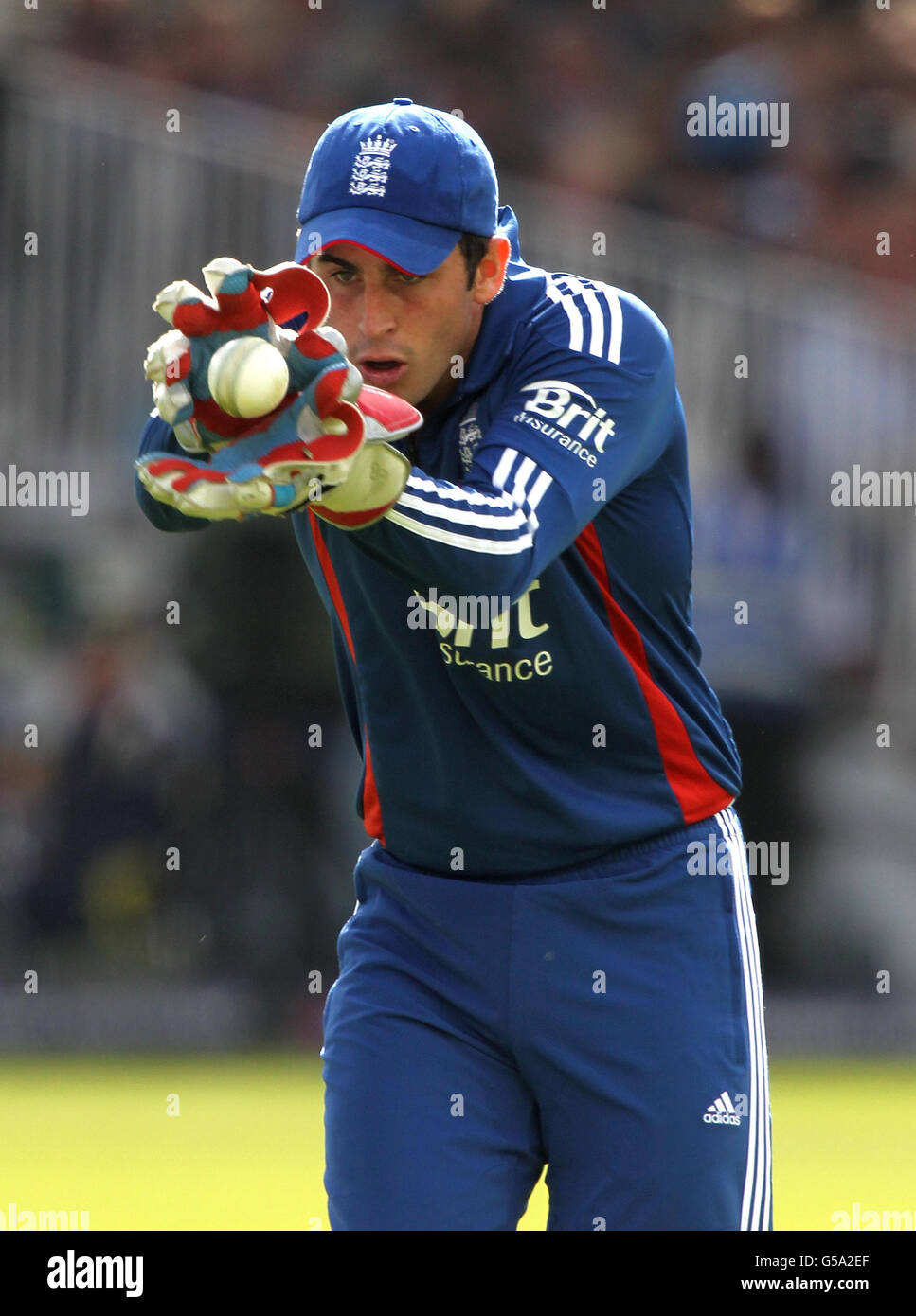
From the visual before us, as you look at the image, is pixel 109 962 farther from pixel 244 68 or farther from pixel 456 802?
pixel 456 802

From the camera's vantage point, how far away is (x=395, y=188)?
2420 mm

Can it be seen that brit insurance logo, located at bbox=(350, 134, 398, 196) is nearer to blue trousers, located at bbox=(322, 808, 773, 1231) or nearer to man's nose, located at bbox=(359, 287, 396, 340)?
man's nose, located at bbox=(359, 287, 396, 340)

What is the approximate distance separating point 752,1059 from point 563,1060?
28 cm

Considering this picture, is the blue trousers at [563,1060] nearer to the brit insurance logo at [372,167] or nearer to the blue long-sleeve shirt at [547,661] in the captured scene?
the blue long-sleeve shirt at [547,661]

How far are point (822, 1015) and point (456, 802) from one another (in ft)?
16.9

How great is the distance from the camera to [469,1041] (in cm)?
262

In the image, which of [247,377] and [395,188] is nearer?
[247,377]

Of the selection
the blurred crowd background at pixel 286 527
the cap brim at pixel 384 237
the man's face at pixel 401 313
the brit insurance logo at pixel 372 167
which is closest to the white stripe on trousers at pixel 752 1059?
the man's face at pixel 401 313

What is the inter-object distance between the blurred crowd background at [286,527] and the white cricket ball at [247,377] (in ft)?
18.2

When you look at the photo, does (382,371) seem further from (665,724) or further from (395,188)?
(665,724)

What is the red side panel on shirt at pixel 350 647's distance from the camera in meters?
2.75

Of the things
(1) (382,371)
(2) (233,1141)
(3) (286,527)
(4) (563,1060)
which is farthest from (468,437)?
(3) (286,527)
